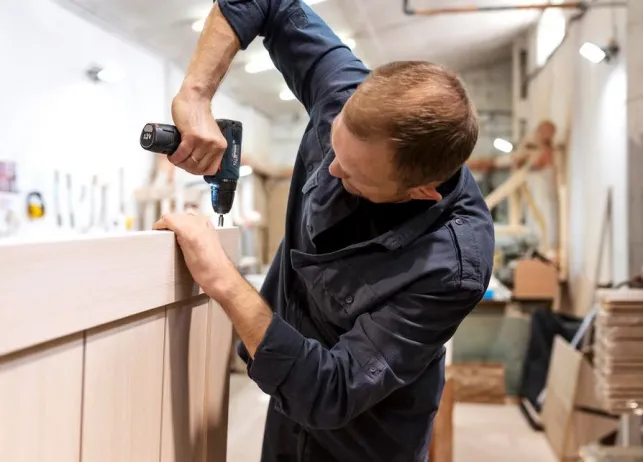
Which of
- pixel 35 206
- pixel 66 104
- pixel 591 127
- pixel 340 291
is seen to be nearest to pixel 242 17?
pixel 340 291

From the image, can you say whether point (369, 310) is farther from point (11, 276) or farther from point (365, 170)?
point (11, 276)

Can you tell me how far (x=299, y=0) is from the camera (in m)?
1.16

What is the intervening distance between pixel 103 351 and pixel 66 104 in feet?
8.93

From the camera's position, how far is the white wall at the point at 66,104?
2742 millimetres

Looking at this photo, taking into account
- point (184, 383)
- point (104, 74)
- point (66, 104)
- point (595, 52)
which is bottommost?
point (184, 383)

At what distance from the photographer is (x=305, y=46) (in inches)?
45.3

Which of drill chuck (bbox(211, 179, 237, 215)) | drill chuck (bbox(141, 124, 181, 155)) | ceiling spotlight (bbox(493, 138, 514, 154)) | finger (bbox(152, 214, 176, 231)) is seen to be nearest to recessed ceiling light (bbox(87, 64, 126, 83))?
drill chuck (bbox(211, 179, 237, 215))

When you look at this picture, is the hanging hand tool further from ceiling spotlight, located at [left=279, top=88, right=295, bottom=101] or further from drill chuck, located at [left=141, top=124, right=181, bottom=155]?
ceiling spotlight, located at [left=279, top=88, right=295, bottom=101]

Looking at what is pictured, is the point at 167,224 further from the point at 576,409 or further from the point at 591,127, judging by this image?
the point at 591,127

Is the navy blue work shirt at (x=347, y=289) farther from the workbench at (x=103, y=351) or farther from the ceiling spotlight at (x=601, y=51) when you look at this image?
the ceiling spotlight at (x=601, y=51)

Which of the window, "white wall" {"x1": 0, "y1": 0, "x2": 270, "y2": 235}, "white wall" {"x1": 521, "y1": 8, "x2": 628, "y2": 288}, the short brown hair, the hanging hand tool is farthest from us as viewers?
the window

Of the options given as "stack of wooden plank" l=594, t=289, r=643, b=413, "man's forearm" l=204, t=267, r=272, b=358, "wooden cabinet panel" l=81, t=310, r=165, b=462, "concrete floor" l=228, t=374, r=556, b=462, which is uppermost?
"man's forearm" l=204, t=267, r=272, b=358

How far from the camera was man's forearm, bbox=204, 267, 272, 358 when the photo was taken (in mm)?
867

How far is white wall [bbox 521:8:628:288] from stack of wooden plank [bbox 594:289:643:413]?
0.95m
